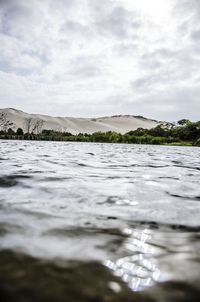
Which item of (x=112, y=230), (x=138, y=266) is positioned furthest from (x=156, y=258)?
(x=112, y=230)

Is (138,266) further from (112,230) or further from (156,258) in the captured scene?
(112,230)

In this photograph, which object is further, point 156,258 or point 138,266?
point 156,258

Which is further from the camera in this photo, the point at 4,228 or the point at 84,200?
the point at 84,200

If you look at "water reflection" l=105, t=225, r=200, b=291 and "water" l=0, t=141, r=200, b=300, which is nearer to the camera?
"water reflection" l=105, t=225, r=200, b=291

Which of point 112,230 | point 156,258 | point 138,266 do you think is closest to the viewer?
point 138,266

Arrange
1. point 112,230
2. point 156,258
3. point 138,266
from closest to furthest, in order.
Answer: point 138,266 < point 156,258 < point 112,230

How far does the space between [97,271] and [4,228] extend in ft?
3.00

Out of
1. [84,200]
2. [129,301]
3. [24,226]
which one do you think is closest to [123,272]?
[129,301]

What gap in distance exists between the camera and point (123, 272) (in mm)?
1367

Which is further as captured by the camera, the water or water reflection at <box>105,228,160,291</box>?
the water

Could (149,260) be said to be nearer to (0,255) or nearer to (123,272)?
(123,272)

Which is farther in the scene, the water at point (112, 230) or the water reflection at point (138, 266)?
the water at point (112, 230)

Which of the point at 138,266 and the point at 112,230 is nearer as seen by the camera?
the point at 138,266

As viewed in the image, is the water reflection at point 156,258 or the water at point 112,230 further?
the water at point 112,230
